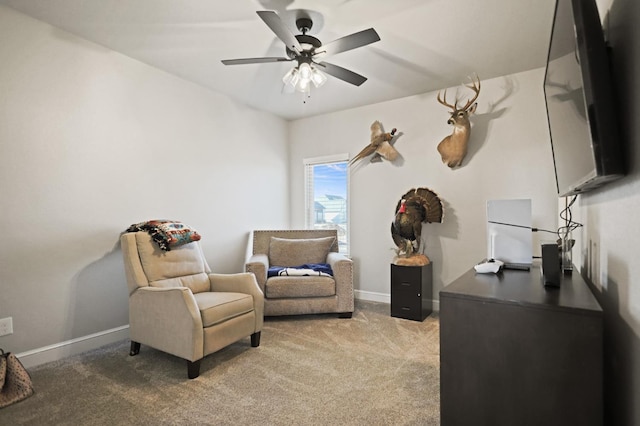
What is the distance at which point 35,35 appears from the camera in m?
2.49

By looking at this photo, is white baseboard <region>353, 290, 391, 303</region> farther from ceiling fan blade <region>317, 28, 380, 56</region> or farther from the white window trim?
ceiling fan blade <region>317, 28, 380, 56</region>

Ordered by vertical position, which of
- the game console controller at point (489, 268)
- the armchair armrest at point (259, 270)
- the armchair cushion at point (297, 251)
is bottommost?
the armchair armrest at point (259, 270)

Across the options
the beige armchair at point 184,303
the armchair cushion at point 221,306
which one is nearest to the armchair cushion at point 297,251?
the beige armchair at point 184,303

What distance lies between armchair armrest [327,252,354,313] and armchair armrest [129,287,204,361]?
163 cm

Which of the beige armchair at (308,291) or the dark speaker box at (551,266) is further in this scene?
the beige armchair at (308,291)

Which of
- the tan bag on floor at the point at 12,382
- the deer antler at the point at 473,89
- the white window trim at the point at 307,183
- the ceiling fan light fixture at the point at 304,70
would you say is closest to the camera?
the tan bag on floor at the point at 12,382

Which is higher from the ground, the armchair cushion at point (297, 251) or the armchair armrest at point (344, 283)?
the armchair cushion at point (297, 251)

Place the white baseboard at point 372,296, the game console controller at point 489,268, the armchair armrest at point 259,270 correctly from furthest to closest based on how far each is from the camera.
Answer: the white baseboard at point 372,296, the armchair armrest at point 259,270, the game console controller at point 489,268

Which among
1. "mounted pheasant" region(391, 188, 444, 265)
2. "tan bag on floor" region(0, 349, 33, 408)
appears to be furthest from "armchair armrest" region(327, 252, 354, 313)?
"tan bag on floor" region(0, 349, 33, 408)

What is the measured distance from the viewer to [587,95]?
94cm

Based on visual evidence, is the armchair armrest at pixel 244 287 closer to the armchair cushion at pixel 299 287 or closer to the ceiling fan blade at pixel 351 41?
→ the armchair cushion at pixel 299 287

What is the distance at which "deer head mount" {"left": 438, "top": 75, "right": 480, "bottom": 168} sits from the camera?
3.49m

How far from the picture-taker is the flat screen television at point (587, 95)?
903 mm

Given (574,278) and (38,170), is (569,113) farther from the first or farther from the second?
(38,170)
